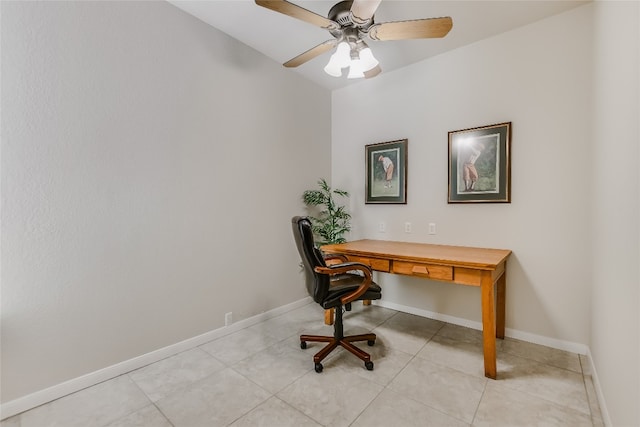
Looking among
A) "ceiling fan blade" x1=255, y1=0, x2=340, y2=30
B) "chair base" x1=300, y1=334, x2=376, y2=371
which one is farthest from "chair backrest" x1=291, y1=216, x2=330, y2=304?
"ceiling fan blade" x1=255, y1=0, x2=340, y2=30

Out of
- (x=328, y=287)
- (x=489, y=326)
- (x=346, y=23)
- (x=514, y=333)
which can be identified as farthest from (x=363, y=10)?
(x=514, y=333)

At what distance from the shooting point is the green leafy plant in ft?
10.5

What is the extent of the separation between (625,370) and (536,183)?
1.57m

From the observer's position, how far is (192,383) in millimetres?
1800

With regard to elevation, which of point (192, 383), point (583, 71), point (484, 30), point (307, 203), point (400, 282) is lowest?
point (192, 383)

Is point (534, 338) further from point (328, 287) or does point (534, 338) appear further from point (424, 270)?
point (328, 287)

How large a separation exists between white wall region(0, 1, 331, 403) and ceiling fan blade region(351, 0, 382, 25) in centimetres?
136

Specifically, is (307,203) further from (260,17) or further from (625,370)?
(625,370)

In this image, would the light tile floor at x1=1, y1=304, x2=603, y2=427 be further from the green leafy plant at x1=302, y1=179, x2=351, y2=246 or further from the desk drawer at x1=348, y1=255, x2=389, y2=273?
the green leafy plant at x1=302, y1=179, x2=351, y2=246

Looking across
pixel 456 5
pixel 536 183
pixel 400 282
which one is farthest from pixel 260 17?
pixel 400 282

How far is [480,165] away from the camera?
2514mm

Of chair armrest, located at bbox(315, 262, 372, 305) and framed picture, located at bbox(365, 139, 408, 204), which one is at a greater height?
framed picture, located at bbox(365, 139, 408, 204)

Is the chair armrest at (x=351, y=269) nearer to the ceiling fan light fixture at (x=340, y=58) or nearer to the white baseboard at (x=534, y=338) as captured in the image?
the white baseboard at (x=534, y=338)

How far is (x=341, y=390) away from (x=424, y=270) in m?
1.04
